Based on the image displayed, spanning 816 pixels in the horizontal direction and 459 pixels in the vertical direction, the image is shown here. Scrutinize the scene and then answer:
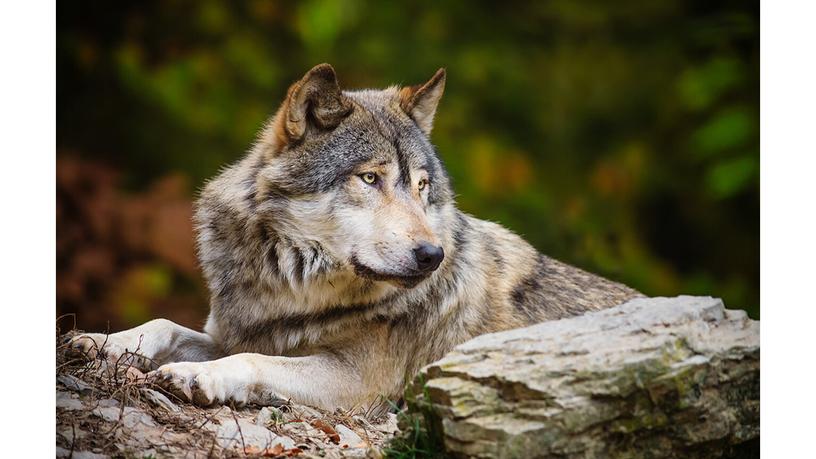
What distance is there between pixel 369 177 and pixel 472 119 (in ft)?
14.7

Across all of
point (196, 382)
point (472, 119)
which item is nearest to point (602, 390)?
point (196, 382)

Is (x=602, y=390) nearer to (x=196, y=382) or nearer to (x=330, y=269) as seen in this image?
(x=330, y=269)

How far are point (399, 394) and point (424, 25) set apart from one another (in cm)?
409

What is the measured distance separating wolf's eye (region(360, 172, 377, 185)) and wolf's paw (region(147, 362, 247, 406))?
4.29 ft

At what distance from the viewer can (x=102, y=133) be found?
692 cm

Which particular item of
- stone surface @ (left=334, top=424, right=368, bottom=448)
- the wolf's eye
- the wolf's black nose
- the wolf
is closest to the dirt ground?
stone surface @ (left=334, top=424, right=368, bottom=448)

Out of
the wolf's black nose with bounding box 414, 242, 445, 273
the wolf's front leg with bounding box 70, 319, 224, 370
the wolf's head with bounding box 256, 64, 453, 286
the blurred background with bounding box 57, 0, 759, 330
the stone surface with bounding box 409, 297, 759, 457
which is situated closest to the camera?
→ the stone surface with bounding box 409, 297, 759, 457

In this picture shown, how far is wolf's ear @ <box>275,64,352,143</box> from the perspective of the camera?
480 centimetres

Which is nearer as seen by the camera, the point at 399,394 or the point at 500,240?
the point at 399,394

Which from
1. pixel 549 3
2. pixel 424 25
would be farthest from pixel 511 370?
pixel 424 25

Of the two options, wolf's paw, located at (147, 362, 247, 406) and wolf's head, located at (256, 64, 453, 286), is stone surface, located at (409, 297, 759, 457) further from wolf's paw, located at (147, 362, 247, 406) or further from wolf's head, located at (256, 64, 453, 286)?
wolf's paw, located at (147, 362, 247, 406)

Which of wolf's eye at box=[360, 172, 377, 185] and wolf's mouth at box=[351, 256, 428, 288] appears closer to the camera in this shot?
wolf's mouth at box=[351, 256, 428, 288]

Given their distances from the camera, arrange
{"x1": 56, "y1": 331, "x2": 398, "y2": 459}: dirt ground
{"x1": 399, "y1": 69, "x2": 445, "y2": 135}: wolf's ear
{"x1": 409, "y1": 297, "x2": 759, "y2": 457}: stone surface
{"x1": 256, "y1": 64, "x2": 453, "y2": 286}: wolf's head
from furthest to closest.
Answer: {"x1": 399, "y1": 69, "x2": 445, "y2": 135}: wolf's ear → {"x1": 256, "y1": 64, "x2": 453, "y2": 286}: wolf's head → {"x1": 56, "y1": 331, "x2": 398, "y2": 459}: dirt ground → {"x1": 409, "y1": 297, "x2": 759, "y2": 457}: stone surface
